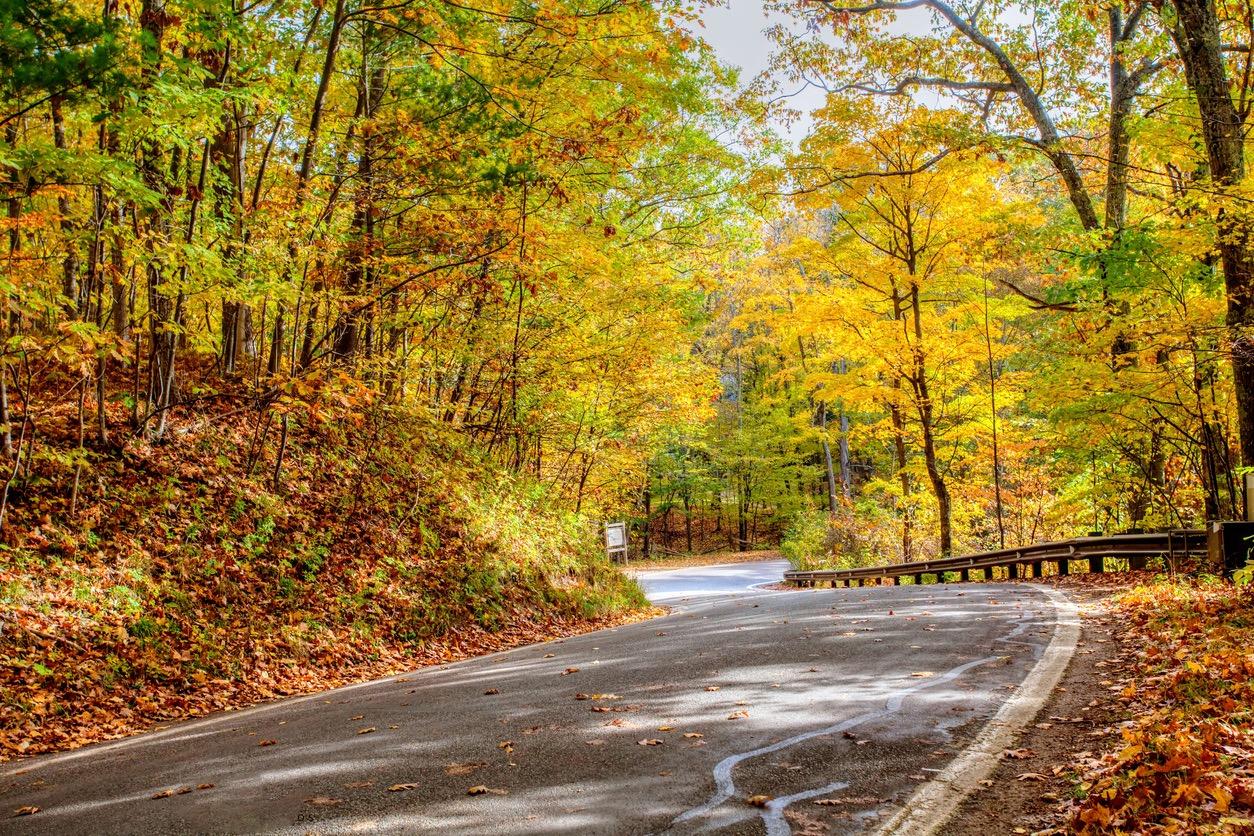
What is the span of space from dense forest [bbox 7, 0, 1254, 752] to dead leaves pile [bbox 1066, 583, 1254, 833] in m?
3.44

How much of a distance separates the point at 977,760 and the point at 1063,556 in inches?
488

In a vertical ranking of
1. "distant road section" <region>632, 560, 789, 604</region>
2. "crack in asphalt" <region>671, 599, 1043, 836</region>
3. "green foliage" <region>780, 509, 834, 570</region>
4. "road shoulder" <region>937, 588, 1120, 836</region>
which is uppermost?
"crack in asphalt" <region>671, 599, 1043, 836</region>

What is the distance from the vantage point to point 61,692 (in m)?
6.87

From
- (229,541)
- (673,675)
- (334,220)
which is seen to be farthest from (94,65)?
(673,675)

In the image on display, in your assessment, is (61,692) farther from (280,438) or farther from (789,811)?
(789,811)

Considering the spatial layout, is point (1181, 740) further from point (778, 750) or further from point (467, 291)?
point (467, 291)

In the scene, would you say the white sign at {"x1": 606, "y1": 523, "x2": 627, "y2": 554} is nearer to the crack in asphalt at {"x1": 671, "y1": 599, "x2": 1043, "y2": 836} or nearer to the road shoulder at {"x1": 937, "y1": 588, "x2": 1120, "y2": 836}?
the crack in asphalt at {"x1": 671, "y1": 599, "x2": 1043, "y2": 836}

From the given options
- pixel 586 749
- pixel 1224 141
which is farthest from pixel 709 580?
pixel 586 749

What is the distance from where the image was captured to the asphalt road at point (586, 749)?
3.75 m

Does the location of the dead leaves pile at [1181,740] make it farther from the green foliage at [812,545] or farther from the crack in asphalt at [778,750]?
the green foliage at [812,545]

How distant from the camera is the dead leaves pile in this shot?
10.8 feet

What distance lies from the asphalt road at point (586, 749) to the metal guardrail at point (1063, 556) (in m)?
5.65

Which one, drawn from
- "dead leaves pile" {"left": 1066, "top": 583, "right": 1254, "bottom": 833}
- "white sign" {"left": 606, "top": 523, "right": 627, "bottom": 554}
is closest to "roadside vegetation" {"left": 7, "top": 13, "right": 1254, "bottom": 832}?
"dead leaves pile" {"left": 1066, "top": 583, "right": 1254, "bottom": 833}

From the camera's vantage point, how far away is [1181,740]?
152 inches
